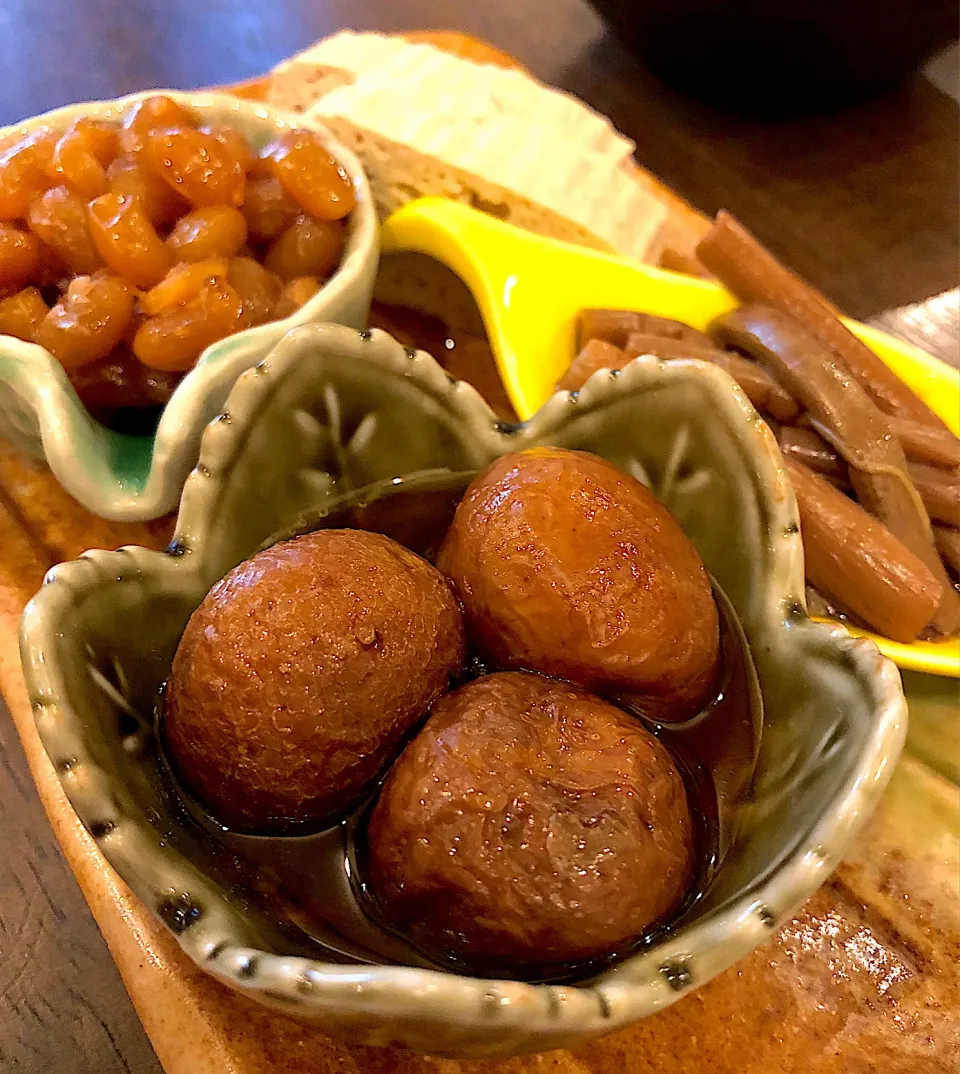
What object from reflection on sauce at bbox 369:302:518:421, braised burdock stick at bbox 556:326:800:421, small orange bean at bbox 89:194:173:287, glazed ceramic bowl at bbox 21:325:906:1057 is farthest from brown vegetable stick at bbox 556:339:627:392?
small orange bean at bbox 89:194:173:287

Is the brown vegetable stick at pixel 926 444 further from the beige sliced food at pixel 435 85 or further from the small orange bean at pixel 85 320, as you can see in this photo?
the small orange bean at pixel 85 320

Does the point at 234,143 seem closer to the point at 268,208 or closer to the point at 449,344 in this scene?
the point at 268,208

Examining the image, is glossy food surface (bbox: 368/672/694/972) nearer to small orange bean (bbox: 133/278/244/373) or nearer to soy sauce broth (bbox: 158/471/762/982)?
soy sauce broth (bbox: 158/471/762/982)

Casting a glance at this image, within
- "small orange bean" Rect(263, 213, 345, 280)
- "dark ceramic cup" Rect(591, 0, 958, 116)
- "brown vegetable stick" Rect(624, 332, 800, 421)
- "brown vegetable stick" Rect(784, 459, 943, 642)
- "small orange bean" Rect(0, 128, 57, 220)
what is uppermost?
"dark ceramic cup" Rect(591, 0, 958, 116)

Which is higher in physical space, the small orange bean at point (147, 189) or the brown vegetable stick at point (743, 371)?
the brown vegetable stick at point (743, 371)

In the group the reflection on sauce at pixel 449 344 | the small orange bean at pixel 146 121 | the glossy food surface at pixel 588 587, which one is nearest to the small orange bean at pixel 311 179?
the small orange bean at pixel 146 121

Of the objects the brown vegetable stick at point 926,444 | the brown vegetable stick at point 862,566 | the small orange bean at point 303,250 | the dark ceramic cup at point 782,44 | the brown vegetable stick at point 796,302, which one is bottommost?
the small orange bean at point 303,250
